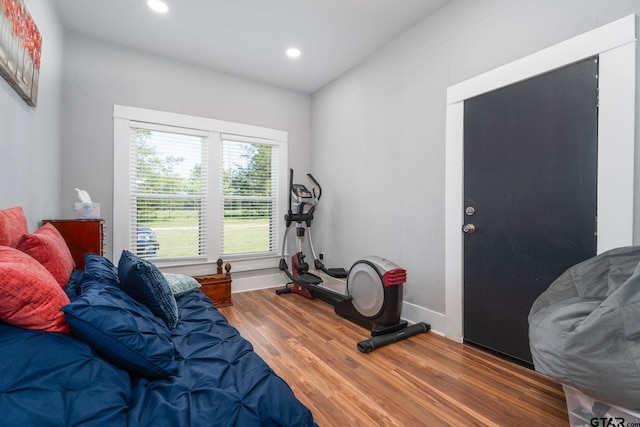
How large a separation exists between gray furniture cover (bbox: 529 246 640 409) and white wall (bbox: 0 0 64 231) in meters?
2.80

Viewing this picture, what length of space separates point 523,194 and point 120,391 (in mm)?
2537

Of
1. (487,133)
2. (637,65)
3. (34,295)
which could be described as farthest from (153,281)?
(637,65)

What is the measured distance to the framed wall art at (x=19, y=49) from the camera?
150 centimetres

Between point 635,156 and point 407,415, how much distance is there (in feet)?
6.37

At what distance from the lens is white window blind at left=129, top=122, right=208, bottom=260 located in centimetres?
348

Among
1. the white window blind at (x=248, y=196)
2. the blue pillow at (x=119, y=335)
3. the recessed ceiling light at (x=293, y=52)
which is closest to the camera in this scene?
the blue pillow at (x=119, y=335)

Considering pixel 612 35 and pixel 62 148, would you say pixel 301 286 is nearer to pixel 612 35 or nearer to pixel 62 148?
pixel 62 148

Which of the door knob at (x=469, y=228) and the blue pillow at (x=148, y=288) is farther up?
the door knob at (x=469, y=228)

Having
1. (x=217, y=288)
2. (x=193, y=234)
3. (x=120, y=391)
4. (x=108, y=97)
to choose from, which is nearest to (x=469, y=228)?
(x=120, y=391)

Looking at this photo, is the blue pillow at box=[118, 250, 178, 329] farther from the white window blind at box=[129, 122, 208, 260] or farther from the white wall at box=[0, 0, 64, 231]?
the white window blind at box=[129, 122, 208, 260]

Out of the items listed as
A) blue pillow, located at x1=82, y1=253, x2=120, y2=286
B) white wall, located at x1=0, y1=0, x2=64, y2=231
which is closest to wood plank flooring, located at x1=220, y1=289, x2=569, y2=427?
blue pillow, located at x1=82, y1=253, x2=120, y2=286

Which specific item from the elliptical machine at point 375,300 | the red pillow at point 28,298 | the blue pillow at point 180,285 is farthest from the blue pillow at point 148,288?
the elliptical machine at point 375,300

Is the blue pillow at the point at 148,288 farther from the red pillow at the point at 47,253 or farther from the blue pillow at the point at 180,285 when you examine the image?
the blue pillow at the point at 180,285

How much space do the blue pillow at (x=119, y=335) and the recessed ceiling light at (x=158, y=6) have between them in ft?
8.70
